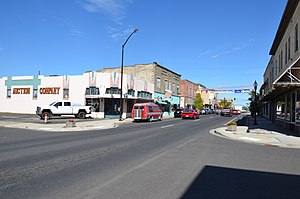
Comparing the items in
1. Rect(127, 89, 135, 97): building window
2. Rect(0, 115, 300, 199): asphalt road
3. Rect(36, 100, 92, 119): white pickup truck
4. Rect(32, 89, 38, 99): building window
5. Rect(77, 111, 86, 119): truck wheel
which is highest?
Rect(127, 89, 135, 97): building window

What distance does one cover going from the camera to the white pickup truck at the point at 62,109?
104 ft

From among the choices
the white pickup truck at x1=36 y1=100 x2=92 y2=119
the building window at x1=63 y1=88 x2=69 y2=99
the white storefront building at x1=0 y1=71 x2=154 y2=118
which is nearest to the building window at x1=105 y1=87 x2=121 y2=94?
the white storefront building at x1=0 y1=71 x2=154 y2=118

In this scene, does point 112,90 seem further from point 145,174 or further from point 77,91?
point 145,174

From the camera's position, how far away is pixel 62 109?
3306cm

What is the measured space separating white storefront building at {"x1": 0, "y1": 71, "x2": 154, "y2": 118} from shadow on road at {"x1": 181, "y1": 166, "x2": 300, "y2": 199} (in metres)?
31.0

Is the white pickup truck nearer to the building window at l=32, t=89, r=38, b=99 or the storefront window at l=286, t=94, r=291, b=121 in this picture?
the building window at l=32, t=89, r=38, b=99

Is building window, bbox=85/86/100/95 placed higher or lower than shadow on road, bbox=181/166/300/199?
higher

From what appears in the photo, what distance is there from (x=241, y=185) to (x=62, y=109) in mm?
29727

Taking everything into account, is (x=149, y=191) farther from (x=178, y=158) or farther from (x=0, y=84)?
(x=0, y=84)

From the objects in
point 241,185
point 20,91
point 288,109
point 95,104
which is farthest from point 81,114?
point 241,185

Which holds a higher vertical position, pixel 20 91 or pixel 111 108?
pixel 20 91

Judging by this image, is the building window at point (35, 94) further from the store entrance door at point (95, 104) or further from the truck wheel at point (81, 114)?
the truck wheel at point (81, 114)

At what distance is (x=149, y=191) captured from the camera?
18.1ft

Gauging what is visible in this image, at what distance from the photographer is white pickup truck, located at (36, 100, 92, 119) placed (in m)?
31.8
